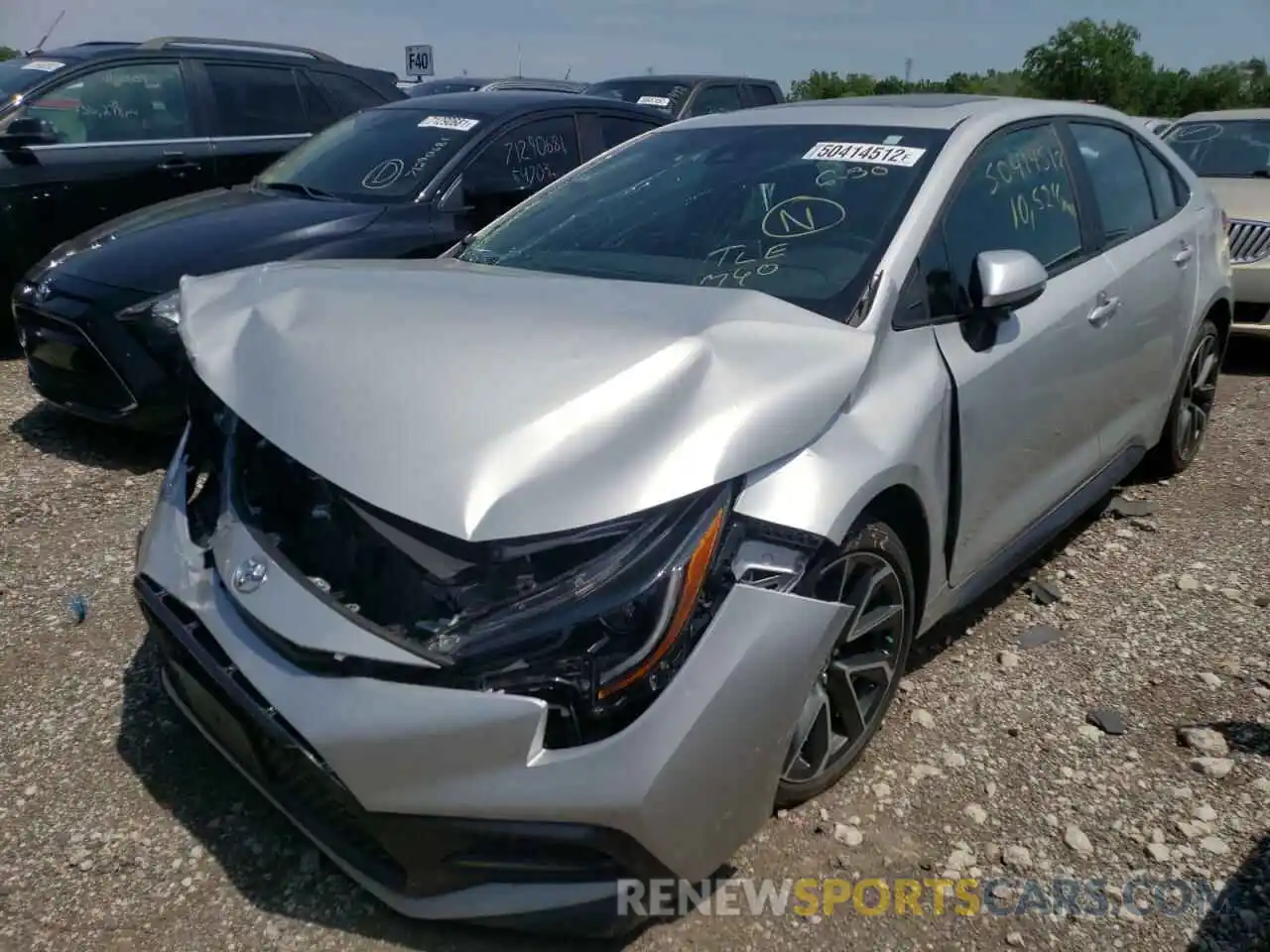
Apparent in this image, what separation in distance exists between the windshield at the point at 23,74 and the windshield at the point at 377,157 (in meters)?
1.80

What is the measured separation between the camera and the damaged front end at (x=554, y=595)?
1985 mm

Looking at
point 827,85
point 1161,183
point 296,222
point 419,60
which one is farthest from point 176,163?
point 827,85

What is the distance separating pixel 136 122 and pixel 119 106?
5.0 inches

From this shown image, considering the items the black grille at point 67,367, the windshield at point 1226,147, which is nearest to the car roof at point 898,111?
the black grille at point 67,367

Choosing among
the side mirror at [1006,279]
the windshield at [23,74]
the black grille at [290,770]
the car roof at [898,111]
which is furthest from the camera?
the windshield at [23,74]

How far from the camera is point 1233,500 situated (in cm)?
469

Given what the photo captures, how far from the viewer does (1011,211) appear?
333 centimetres

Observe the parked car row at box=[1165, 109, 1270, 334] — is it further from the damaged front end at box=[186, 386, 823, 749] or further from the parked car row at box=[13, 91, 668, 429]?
the damaged front end at box=[186, 386, 823, 749]

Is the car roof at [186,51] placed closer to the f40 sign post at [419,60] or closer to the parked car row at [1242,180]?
the parked car row at [1242,180]

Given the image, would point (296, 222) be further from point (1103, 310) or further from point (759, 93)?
point (759, 93)

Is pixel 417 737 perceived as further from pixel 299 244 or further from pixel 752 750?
pixel 299 244

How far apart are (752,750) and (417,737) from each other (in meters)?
0.65

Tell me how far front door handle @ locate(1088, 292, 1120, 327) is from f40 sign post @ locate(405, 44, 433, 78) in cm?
1769

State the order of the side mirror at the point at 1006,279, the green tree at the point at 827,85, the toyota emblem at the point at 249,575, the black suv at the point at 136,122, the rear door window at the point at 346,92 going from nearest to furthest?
the toyota emblem at the point at 249,575 → the side mirror at the point at 1006,279 → the black suv at the point at 136,122 → the rear door window at the point at 346,92 → the green tree at the point at 827,85
